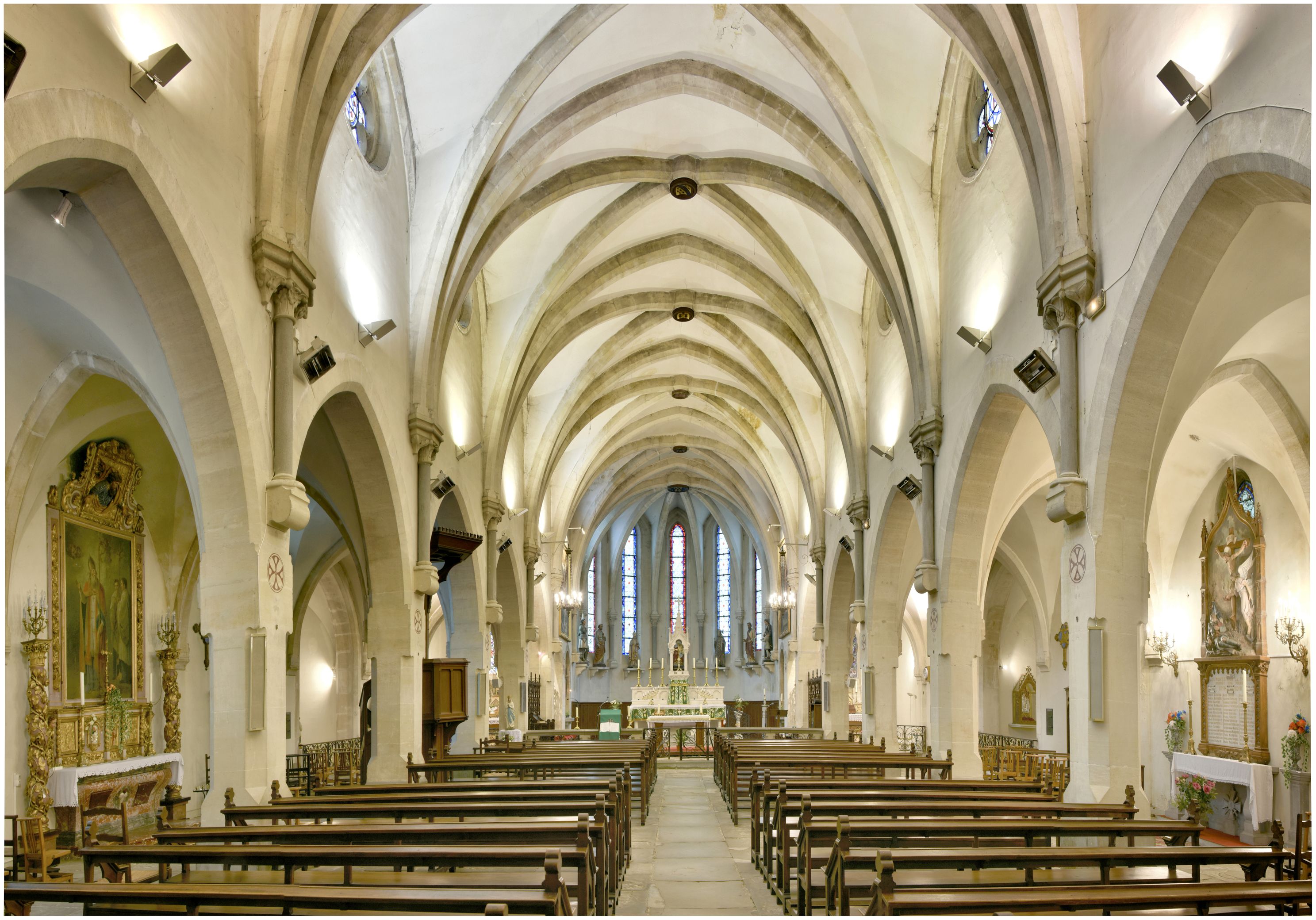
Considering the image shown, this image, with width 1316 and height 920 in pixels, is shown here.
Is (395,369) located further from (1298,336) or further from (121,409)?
(1298,336)

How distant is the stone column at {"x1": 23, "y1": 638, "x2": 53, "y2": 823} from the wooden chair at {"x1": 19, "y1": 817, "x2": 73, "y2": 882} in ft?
7.45

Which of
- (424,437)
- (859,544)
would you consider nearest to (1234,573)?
(859,544)

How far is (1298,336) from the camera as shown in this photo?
11.4 meters

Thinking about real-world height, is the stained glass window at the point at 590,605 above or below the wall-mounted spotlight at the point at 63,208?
below

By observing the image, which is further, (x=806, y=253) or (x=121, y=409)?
(x=806, y=253)

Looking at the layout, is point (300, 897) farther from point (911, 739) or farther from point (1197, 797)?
point (911, 739)

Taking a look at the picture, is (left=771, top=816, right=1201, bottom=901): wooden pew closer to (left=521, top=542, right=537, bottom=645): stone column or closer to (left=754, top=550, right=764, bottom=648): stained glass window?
(left=521, top=542, right=537, bottom=645): stone column

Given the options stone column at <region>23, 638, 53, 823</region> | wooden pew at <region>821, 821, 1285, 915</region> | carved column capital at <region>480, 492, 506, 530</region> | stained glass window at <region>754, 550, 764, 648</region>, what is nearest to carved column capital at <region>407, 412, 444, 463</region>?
carved column capital at <region>480, 492, 506, 530</region>

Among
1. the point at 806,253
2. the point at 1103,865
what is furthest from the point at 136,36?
the point at 806,253

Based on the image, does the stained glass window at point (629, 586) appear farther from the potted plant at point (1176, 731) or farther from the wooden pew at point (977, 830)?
the wooden pew at point (977, 830)

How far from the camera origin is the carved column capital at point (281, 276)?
870 cm

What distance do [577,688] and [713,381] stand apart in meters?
18.3

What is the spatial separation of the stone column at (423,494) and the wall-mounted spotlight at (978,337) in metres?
7.06

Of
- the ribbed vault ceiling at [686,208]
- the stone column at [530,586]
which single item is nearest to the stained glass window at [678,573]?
the ribbed vault ceiling at [686,208]
